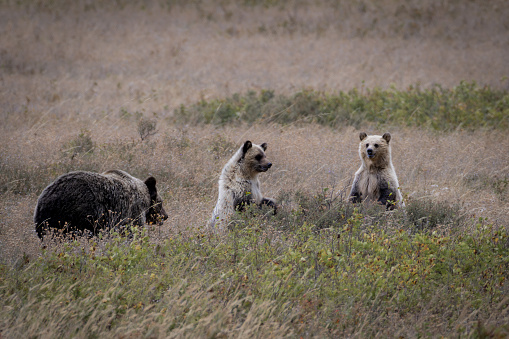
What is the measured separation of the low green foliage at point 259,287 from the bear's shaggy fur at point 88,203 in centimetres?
41

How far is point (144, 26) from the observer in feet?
99.3

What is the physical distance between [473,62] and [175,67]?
1452 centimetres

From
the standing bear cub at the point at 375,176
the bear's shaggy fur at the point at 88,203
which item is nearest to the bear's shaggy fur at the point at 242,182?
the bear's shaggy fur at the point at 88,203

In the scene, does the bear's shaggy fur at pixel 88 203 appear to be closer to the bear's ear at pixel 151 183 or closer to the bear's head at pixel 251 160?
the bear's ear at pixel 151 183

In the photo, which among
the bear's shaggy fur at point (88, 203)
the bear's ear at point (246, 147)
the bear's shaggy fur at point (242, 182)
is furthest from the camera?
the bear's ear at point (246, 147)

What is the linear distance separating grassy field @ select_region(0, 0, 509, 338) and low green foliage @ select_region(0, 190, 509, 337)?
1.1 inches

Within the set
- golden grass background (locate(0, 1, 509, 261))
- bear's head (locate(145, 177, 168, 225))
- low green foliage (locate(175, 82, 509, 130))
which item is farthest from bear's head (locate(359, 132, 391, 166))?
low green foliage (locate(175, 82, 509, 130))

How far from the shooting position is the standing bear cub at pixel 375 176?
819 centimetres

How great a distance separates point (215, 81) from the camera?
2069cm

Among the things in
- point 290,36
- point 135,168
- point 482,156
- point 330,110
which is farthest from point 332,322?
point 290,36

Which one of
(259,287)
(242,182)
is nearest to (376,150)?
(242,182)

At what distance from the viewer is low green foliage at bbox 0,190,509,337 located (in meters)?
4.33

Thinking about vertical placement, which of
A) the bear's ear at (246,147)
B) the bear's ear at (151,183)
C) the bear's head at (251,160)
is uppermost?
the bear's ear at (246,147)

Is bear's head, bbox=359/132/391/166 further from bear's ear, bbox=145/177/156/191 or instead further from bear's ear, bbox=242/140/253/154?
bear's ear, bbox=145/177/156/191
